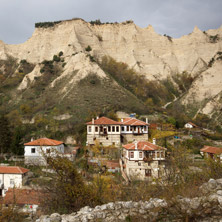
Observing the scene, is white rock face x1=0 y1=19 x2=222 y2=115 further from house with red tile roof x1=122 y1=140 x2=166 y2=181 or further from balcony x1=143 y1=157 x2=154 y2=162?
balcony x1=143 y1=157 x2=154 y2=162

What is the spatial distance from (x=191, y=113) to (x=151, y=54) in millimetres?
27840

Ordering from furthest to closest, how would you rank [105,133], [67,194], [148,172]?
1. [105,133]
2. [148,172]
3. [67,194]

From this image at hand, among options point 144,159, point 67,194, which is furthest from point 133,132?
point 67,194

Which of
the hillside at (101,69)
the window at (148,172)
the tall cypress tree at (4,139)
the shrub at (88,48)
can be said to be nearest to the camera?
the window at (148,172)

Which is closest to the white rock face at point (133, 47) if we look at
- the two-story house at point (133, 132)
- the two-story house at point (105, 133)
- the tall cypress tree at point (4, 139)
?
the two-story house at point (133, 132)

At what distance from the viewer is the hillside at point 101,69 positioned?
46.0 metres

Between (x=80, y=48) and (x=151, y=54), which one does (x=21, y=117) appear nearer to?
(x=80, y=48)

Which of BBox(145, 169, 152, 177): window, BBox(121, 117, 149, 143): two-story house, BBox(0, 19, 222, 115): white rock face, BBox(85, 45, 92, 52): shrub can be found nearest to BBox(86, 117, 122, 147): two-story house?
BBox(121, 117, 149, 143): two-story house

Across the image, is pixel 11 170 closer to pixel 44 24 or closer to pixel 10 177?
pixel 10 177

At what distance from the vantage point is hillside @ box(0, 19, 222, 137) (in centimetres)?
4603

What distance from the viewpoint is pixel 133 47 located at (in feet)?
242

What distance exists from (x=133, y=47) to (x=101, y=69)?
2401 centimetres

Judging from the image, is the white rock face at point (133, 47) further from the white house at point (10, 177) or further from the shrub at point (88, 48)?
the white house at point (10, 177)

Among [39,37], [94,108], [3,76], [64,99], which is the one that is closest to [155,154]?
[94,108]
